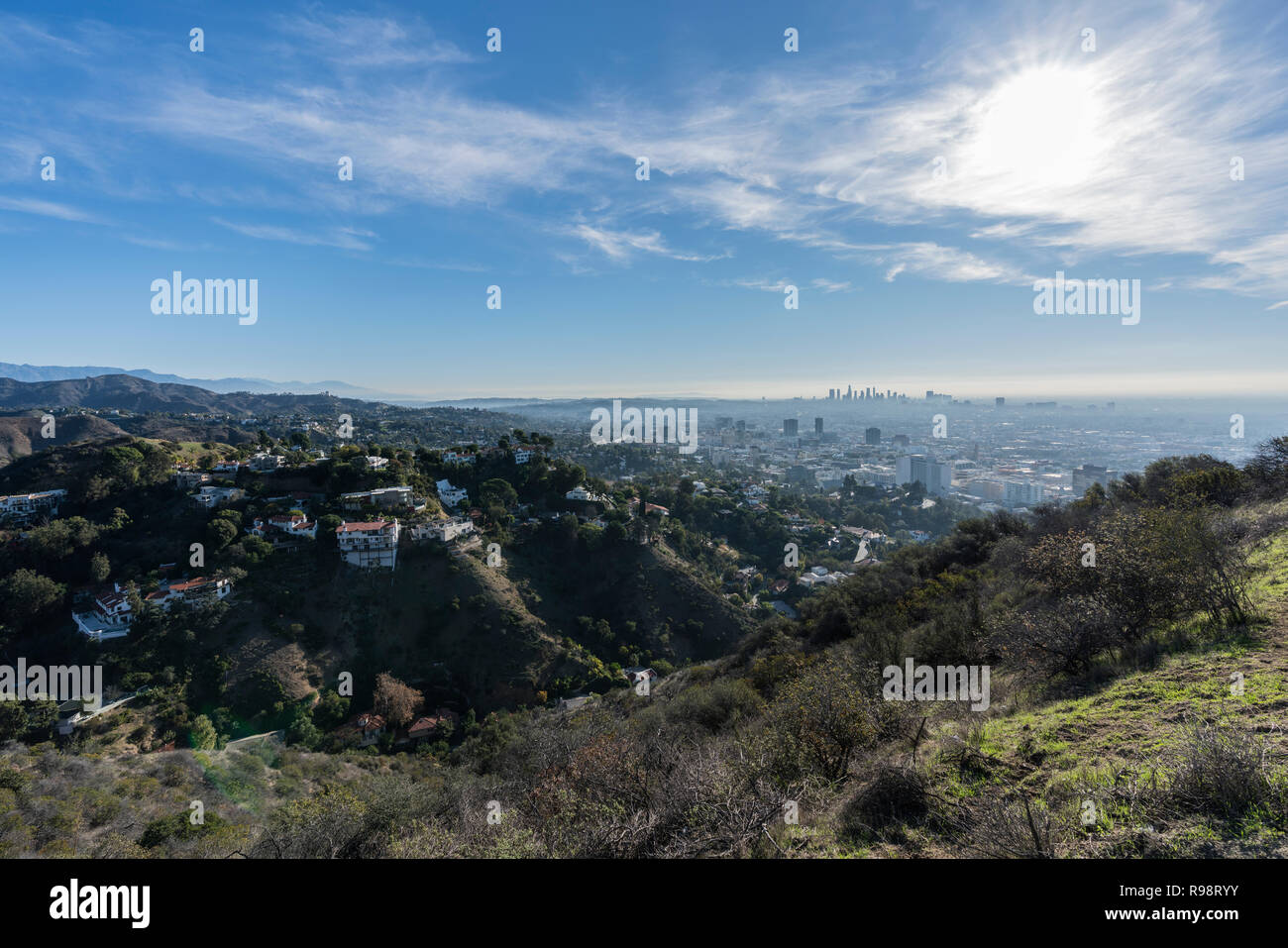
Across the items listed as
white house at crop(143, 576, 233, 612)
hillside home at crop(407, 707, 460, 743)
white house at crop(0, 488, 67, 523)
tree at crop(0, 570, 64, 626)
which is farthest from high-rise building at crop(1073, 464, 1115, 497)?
white house at crop(0, 488, 67, 523)

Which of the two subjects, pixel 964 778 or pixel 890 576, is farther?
pixel 890 576

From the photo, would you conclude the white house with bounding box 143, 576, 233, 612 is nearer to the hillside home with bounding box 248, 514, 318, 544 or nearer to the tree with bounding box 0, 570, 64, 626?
the hillside home with bounding box 248, 514, 318, 544

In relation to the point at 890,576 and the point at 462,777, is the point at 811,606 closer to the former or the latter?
the point at 890,576

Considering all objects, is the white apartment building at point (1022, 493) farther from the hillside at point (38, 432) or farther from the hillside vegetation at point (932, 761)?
the hillside at point (38, 432)

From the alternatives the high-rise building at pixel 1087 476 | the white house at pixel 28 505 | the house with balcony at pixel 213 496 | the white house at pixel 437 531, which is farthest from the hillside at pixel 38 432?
the high-rise building at pixel 1087 476
